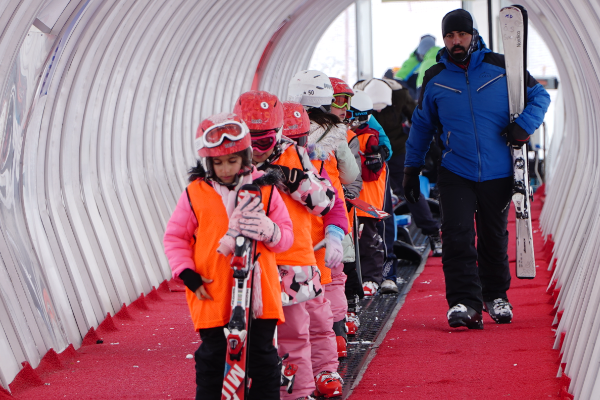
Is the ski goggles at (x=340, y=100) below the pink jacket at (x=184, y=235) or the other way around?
the other way around

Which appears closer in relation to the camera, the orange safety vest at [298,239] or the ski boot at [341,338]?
the orange safety vest at [298,239]

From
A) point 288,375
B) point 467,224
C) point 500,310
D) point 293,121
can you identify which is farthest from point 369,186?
point 288,375

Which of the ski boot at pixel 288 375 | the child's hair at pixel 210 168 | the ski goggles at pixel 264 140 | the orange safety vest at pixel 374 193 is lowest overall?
the ski boot at pixel 288 375

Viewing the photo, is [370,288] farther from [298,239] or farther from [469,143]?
[298,239]

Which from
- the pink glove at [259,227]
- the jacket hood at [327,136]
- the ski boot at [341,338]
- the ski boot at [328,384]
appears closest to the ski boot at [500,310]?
the ski boot at [341,338]

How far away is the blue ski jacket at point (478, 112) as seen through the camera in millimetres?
6488

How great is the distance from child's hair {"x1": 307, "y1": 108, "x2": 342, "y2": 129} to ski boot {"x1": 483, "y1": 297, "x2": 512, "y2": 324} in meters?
2.02

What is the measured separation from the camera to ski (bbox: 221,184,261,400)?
376cm

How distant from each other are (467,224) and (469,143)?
0.55 m

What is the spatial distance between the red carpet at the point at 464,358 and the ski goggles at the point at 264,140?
1.38 meters

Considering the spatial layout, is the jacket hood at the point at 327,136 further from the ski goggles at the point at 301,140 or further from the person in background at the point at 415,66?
the person in background at the point at 415,66

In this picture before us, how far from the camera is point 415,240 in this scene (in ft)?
38.5

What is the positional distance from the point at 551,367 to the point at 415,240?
6444 mm

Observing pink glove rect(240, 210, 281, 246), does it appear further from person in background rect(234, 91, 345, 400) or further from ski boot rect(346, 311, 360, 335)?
ski boot rect(346, 311, 360, 335)
